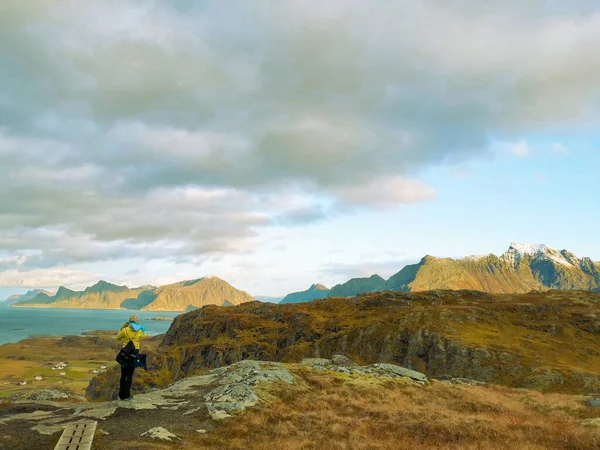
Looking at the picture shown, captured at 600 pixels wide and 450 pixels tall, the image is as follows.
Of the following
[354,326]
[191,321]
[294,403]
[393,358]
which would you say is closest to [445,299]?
[354,326]

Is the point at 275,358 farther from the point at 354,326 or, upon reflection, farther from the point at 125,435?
the point at 125,435

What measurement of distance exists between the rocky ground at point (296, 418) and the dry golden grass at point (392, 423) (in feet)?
0.18

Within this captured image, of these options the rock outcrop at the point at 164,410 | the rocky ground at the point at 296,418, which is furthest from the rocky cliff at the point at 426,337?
the rock outcrop at the point at 164,410

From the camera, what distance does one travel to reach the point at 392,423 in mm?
22219

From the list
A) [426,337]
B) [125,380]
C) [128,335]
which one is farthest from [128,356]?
[426,337]

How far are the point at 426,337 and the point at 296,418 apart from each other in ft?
305

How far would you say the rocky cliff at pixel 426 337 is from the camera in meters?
87.4

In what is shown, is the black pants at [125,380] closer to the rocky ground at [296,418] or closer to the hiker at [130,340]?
the hiker at [130,340]

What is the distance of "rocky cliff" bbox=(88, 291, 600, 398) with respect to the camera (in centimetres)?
8744

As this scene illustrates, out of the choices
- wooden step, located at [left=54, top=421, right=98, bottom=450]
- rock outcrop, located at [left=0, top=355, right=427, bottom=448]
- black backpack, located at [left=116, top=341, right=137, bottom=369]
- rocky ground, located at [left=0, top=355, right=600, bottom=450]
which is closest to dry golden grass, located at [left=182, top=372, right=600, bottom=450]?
rocky ground, located at [left=0, top=355, right=600, bottom=450]

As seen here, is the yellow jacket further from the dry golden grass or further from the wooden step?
the dry golden grass

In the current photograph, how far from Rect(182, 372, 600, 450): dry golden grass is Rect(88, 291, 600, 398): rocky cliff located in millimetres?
45122

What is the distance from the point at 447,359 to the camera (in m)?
95.4

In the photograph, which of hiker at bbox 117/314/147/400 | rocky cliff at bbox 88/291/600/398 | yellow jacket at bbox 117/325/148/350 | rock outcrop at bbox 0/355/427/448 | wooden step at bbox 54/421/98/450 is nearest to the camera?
wooden step at bbox 54/421/98/450
